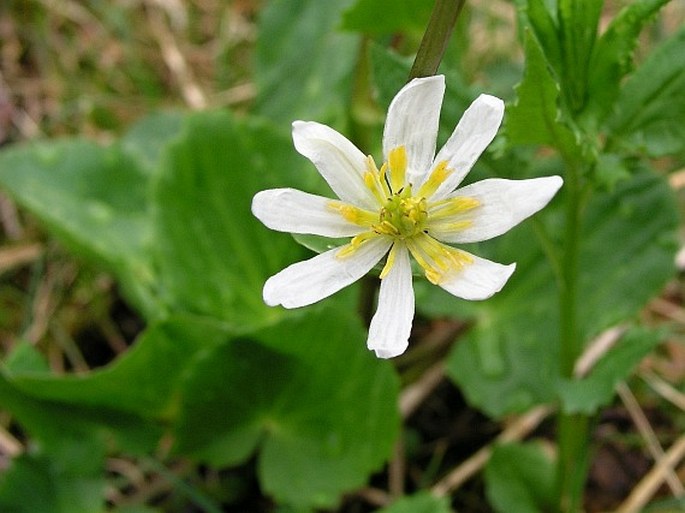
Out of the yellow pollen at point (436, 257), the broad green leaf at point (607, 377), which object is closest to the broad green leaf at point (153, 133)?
the broad green leaf at point (607, 377)

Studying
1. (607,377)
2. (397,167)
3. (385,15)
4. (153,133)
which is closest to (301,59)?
(153,133)

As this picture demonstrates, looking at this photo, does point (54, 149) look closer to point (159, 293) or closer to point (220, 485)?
point (159, 293)

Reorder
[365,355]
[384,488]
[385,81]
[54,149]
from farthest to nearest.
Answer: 1. [54,149]
2. [384,488]
3. [365,355]
4. [385,81]

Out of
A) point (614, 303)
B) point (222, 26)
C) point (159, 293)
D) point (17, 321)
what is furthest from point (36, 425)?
point (222, 26)

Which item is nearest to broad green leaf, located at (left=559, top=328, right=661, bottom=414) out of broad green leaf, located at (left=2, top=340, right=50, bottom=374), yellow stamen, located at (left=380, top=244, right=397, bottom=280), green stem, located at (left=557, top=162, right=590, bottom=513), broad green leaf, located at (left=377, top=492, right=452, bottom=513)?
green stem, located at (left=557, top=162, right=590, bottom=513)

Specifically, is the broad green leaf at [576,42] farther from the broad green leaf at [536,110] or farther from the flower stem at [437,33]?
the flower stem at [437,33]

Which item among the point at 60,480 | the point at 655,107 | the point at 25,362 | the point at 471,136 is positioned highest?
the point at 25,362

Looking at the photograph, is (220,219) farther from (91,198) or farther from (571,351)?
(571,351)
